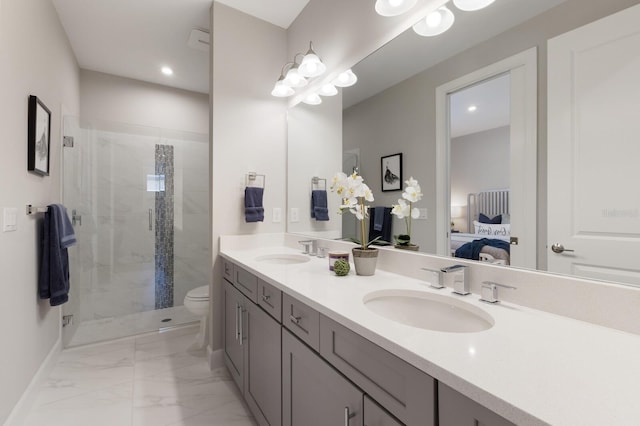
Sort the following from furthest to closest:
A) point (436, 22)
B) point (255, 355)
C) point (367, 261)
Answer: point (255, 355) → point (367, 261) → point (436, 22)

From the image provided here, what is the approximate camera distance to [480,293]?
104 cm

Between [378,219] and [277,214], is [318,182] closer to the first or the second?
[277,214]

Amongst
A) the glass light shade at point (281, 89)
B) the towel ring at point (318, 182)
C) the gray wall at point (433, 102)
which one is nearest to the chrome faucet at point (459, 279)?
the gray wall at point (433, 102)

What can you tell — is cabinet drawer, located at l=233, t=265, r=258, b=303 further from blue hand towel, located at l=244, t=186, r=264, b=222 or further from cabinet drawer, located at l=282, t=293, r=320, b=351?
blue hand towel, located at l=244, t=186, r=264, b=222

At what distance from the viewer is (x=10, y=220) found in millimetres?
1496

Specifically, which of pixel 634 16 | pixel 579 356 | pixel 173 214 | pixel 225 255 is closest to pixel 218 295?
pixel 225 255

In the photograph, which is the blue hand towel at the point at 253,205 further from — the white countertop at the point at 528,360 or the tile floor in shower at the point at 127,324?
the tile floor in shower at the point at 127,324

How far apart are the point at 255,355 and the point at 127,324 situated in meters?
2.02

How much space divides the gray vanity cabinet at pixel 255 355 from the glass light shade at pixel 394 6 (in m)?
1.48

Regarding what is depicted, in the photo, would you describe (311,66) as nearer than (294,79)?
Yes

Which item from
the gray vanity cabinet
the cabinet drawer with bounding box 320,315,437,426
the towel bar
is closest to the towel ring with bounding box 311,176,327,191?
the gray vanity cabinet

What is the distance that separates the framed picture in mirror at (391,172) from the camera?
4.69 ft

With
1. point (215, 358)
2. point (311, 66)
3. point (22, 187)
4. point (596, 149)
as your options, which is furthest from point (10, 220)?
point (596, 149)

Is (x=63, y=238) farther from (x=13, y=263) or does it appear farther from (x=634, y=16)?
(x=634, y=16)
